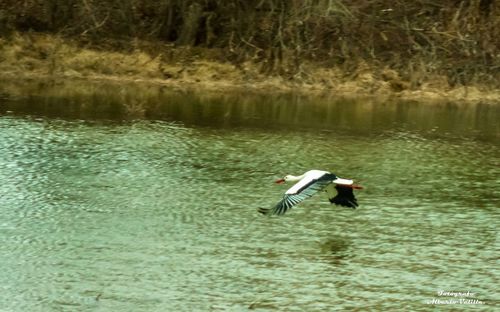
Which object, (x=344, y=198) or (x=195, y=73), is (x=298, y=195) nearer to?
(x=344, y=198)

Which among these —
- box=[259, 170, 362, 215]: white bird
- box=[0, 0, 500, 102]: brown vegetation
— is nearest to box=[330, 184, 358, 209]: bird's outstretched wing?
box=[259, 170, 362, 215]: white bird

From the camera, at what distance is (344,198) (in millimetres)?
12227

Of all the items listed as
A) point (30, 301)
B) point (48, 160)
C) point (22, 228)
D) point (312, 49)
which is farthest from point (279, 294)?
point (312, 49)

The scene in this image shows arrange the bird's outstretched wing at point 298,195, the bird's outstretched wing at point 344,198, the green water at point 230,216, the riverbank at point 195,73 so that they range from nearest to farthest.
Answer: the green water at point 230,216 < the bird's outstretched wing at point 298,195 < the bird's outstretched wing at point 344,198 < the riverbank at point 195,73

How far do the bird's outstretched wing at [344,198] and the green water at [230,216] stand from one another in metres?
0.17

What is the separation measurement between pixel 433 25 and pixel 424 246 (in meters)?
20.3

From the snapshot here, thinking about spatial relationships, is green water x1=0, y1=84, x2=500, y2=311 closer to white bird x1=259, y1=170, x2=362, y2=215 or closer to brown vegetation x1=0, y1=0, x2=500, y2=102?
white bird x1=259, y1=170, x2=362, y2=215

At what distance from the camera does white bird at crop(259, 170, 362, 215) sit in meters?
10.4

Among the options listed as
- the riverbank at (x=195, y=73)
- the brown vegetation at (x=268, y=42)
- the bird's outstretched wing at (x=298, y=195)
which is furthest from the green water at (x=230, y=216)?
the brown vegetation at (x=268, y=42)

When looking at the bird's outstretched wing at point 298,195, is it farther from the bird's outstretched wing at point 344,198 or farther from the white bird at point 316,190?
the bird's outstretched wing at point 344,198

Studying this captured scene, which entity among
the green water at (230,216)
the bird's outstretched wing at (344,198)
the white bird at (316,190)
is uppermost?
the white bird at (316,190)

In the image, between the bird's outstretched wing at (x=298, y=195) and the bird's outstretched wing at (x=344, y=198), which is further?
the bird's outstretched wing at (x=344, y=198)

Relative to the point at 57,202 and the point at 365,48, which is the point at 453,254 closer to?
the point at 57,202

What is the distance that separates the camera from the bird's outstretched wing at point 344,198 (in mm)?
12195
